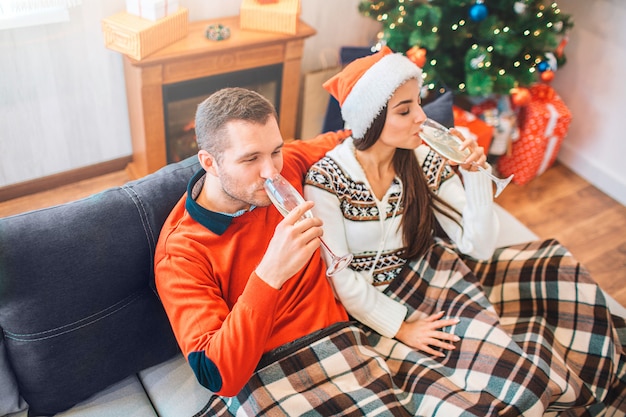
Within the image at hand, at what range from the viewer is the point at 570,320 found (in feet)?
5.93

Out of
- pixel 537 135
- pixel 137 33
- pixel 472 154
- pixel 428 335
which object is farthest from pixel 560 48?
pixel 137 33

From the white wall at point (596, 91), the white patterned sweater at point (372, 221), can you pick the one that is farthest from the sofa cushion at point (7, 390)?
the white wall at point (596, 91)

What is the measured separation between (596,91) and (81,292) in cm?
289

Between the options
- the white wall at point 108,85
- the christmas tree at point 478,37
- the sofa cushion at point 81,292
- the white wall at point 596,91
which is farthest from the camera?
the white wall at point 596,91

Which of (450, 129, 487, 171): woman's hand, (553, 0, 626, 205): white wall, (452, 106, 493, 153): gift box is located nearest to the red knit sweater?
(450, 129, 487, 171): woman's hand

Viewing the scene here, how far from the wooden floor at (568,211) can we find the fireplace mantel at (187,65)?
31 centimetres

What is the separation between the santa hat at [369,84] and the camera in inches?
62.9

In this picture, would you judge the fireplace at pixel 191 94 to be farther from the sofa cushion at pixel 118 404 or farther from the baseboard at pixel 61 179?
the sofa cushion at pixel 118 404

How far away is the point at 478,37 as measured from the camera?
2828mm

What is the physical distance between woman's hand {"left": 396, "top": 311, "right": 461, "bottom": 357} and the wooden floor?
1378mm

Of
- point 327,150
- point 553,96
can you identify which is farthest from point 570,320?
point 553,96

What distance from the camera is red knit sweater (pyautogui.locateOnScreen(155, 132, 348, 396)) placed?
4.22ft

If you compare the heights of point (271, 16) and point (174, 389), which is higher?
point (271, 16)

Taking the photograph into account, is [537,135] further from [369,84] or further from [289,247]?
[289,247]
